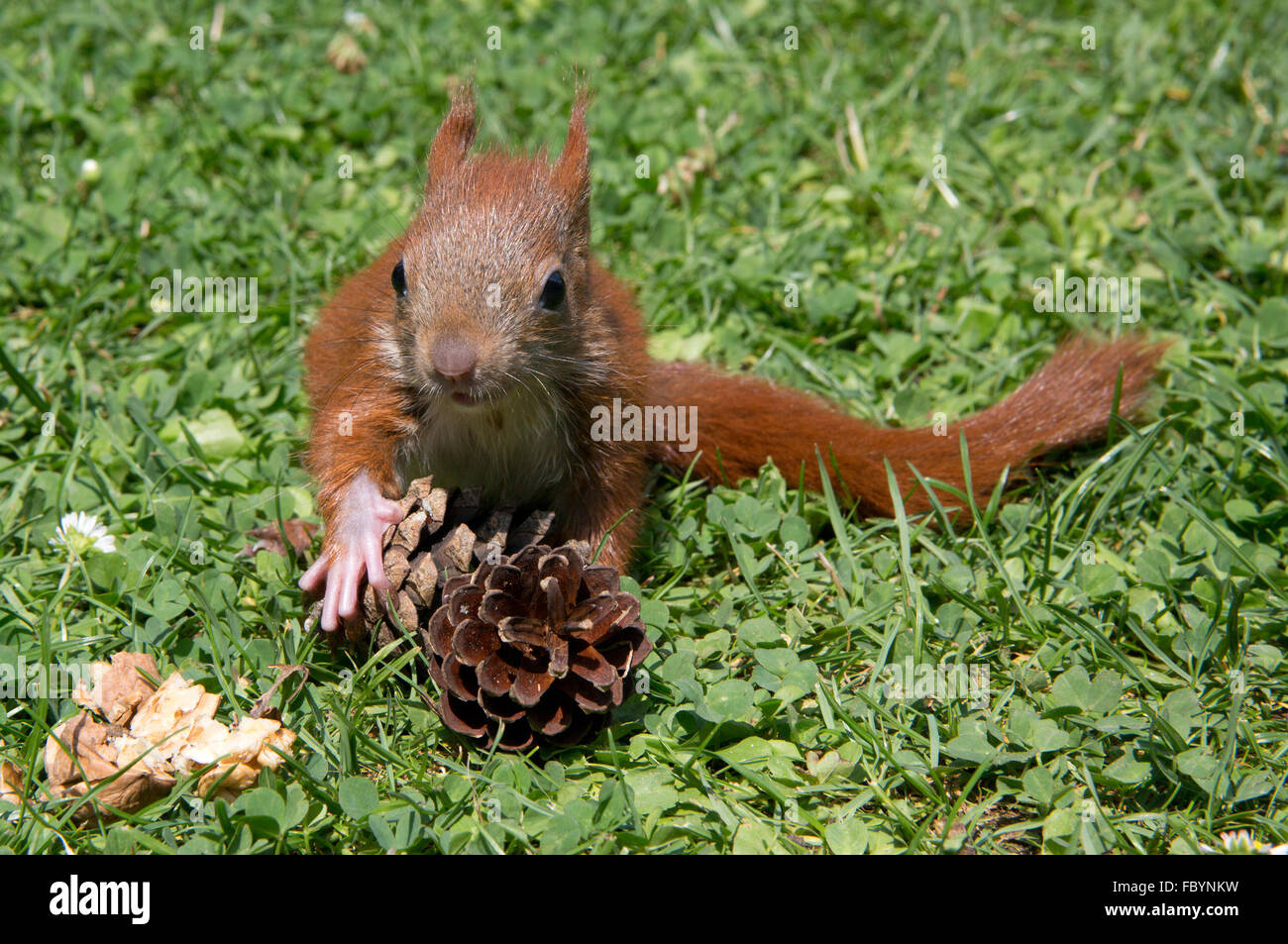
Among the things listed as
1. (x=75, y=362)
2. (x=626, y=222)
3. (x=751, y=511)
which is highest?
(x=626, y=222)

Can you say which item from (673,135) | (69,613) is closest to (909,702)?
(69,613)

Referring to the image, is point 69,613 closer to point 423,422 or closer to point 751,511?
point 423,422

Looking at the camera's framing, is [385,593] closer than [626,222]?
Yes

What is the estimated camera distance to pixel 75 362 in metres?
3.28

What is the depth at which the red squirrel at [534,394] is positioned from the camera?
241 centimetres

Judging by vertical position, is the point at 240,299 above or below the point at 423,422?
above

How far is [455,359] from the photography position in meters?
2.25

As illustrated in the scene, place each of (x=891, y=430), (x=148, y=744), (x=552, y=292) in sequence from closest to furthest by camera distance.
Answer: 1. (x=148, y=744)
2. (x=552, y=292)
3. (x=891, y=430)

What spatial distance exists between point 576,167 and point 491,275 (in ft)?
1.74

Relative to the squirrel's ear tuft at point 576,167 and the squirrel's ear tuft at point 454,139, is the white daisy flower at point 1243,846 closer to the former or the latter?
the squirrel's ear tuft at point 576,167

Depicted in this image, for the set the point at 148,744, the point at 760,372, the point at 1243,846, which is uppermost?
the point at 760,372

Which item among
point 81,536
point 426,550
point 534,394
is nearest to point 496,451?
point 534,394

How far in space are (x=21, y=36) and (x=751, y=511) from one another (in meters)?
3.93

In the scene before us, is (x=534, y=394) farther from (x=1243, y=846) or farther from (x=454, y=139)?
(x=1243, y=846)
